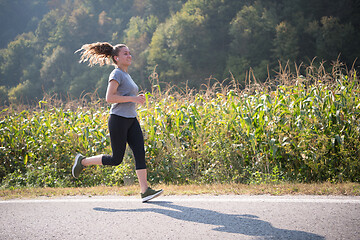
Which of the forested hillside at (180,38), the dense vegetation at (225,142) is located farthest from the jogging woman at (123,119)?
the forested hillside at (180,38)

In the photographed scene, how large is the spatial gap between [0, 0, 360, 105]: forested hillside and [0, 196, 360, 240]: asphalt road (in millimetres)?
16141

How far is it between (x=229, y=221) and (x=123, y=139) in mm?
1647

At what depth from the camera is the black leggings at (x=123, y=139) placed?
4.38 m

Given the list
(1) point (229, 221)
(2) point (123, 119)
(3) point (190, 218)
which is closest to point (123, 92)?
(2) point (123, 119)

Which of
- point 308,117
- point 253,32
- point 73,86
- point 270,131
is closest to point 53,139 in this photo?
point 270,131

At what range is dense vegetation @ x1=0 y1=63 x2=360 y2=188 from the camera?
17.4 feet

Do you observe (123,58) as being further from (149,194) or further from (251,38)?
(251,38)

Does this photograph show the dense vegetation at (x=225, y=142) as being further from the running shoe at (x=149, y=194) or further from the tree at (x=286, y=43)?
the tree at (x=286, y=43)

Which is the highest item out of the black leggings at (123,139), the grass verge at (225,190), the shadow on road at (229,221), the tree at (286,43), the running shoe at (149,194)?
the tree at (286,43)

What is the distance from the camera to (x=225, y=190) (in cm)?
479

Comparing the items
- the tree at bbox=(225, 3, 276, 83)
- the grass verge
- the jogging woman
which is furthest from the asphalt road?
the tree at bbox=(225, 3, 276, 83)

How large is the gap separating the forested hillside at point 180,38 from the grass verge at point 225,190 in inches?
584

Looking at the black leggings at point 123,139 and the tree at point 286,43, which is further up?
the tree at point 286,43

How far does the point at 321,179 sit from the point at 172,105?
299 cm
